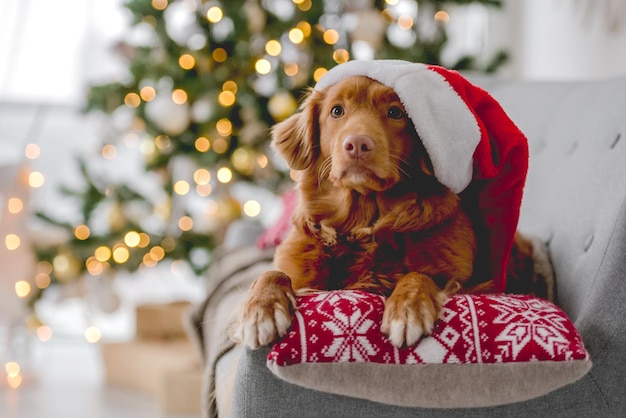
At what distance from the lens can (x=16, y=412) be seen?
276 cm

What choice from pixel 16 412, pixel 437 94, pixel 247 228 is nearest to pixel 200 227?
pixel 247 228

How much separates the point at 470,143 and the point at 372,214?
24 cm

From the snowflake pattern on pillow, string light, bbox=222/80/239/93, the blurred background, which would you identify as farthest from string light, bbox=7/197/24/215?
the snowflake pattern on pillow

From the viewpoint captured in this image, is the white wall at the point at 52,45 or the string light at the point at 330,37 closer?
the string light at the point at 330,37

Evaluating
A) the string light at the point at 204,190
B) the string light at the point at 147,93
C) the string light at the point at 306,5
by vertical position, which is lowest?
the string light at the point at 204,190

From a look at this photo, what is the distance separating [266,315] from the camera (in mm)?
1195

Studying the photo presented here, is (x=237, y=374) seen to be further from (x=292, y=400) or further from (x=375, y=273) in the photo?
(x=375, y=273)

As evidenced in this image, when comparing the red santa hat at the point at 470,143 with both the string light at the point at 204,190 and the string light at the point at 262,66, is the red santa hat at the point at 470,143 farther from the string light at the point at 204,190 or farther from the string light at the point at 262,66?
the string light at the point at 204,190

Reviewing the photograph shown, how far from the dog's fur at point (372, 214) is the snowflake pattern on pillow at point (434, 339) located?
121 mm

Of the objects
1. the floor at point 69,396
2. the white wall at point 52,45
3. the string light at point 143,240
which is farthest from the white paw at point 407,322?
the white wall at point 52,45

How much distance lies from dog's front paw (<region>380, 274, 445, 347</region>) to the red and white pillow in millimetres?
15

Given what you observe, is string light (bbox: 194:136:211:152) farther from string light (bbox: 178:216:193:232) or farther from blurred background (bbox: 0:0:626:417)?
string light (bbox: 178:216:193:232)

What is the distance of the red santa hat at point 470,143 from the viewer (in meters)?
1.38

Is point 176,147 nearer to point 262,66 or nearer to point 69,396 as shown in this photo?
point 262,66
